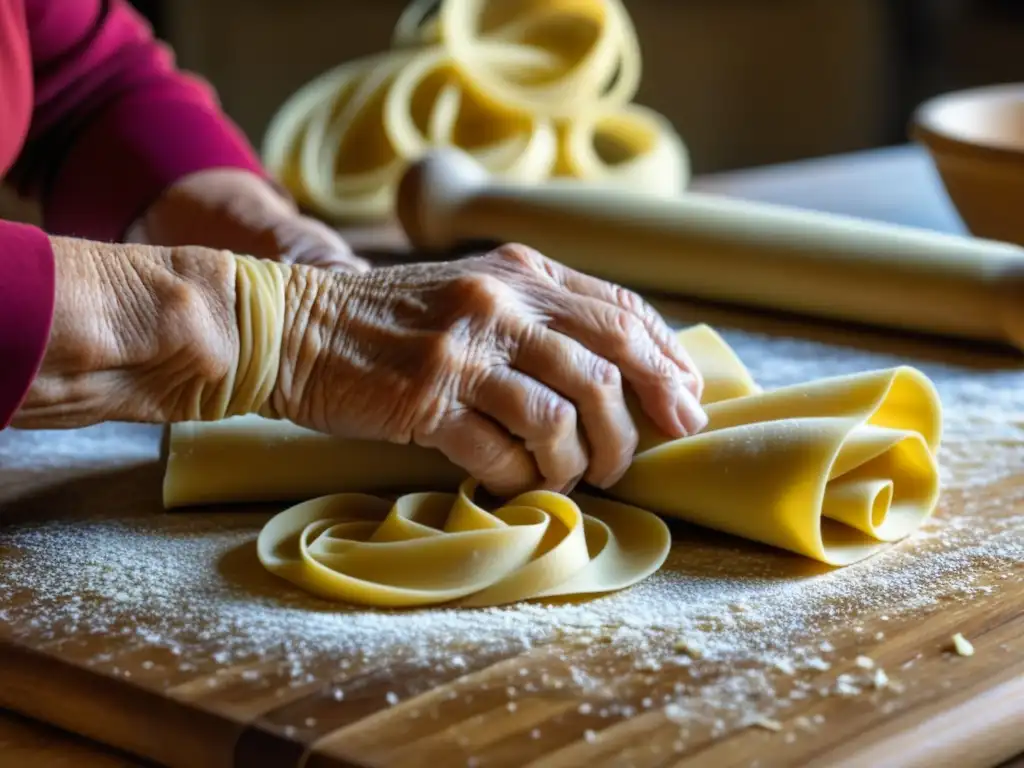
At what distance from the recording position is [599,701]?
108cm

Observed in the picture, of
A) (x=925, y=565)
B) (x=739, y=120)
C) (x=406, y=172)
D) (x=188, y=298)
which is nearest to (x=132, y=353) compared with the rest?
(x=188, y=298)

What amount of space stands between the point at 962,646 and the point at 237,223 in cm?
121

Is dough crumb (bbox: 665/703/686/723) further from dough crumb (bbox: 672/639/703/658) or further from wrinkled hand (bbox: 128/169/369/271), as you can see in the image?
wrinkled hand (bbox: 128/169/369/271)

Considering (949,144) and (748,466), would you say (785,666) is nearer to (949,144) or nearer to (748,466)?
(748,466)

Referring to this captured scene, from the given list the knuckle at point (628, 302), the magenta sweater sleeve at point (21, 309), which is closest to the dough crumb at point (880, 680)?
the knuckle at point (628, 302)

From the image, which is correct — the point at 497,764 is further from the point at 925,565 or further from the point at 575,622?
the point at 925,565

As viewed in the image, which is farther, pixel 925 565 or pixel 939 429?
pixel 939 429

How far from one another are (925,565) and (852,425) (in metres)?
0.15

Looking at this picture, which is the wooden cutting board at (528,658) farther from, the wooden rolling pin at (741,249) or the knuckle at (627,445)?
the wooden rolling pin at (741,249)

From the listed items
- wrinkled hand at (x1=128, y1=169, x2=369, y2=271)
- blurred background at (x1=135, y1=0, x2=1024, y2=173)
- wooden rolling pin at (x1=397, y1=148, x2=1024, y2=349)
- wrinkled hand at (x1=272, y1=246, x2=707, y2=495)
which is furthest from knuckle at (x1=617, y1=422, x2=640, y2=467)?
blurred background at (x1=135, y1=0, x2=1024, y2=173)

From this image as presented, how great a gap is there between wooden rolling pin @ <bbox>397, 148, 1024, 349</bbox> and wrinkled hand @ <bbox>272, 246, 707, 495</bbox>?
68cm

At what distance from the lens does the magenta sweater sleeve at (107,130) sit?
210cm

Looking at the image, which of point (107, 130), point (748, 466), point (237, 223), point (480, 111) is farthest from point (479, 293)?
point (480, 111)

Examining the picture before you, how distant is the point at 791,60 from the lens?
5.72 meters
